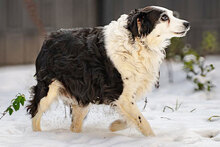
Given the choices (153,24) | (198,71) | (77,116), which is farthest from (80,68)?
(198,71)

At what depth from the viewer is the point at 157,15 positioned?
4051 millimetres

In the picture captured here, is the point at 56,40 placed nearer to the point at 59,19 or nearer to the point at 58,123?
the point at 58,123

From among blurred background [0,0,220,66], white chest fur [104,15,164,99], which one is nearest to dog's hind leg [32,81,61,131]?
white chest fur [104,15,164,99]

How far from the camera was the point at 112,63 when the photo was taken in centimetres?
405

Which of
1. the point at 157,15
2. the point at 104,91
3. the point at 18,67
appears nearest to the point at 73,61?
the point at 104,91

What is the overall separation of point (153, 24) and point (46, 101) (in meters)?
1.29

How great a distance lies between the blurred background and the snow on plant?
2351 millimetres

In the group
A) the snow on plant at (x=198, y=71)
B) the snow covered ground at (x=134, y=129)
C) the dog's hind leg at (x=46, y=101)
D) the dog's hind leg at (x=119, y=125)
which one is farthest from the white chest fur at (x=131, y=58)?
the snow on plant at (x=198, y=71)

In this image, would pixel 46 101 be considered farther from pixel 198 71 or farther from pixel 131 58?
pixel 198 71

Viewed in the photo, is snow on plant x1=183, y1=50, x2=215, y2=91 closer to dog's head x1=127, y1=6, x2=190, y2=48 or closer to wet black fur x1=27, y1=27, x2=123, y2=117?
dog's head x1=127, y1=6, x2=190, y2=48

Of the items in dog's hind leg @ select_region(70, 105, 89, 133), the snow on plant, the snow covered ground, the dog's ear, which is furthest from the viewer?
the snow on plant

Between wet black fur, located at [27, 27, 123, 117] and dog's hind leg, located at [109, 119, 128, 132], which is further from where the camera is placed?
dog's hind leg, located at [109, 119, 128, 132]

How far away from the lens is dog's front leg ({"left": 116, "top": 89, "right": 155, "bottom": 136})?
13.3ft

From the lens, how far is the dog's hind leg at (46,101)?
427cm
